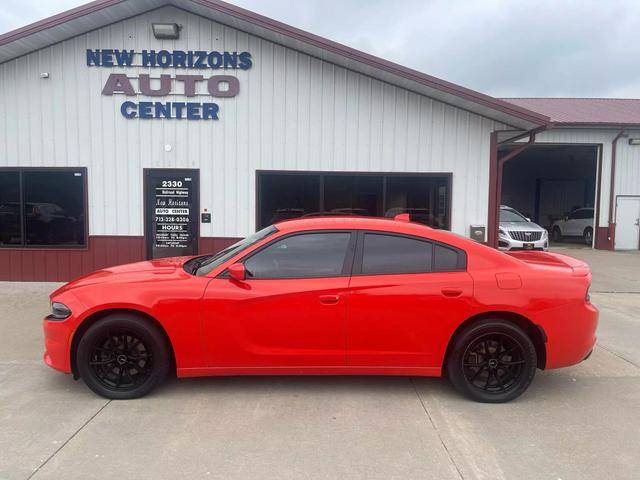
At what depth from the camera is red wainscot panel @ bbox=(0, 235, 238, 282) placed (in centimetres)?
916

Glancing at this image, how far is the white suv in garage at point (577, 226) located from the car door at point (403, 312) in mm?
16574

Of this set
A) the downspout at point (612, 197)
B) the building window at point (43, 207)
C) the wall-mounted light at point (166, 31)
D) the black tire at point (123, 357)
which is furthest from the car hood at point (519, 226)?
the black tire at point (123, 357)

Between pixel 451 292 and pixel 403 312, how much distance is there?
0.43m

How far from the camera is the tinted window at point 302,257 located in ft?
13.6

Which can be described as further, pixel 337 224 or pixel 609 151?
pixel 609 151

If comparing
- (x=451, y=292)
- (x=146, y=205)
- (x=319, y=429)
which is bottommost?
(x=319, y=429)

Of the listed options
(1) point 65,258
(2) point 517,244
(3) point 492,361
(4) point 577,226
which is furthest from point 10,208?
(4) point 577,226

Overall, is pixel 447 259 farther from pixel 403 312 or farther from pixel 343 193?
pixel 343 193

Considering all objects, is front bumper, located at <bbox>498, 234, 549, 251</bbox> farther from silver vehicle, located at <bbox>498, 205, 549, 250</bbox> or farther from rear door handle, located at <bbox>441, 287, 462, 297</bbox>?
rear door handle, located at <bbox>441, 287, 462, 297</bbox>

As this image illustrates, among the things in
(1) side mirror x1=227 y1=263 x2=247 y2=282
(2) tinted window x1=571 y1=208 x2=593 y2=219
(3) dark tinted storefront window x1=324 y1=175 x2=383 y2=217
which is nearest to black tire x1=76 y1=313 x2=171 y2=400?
(1) side mirror x1=227 y1=263 x2=247 y2=282

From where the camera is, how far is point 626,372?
195 inches

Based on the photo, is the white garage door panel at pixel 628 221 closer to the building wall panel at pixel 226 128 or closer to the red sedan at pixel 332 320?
the building wall panel at pixel 226 128

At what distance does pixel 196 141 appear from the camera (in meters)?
9.12

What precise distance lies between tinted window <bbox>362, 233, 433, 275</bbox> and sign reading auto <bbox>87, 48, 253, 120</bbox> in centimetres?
591
